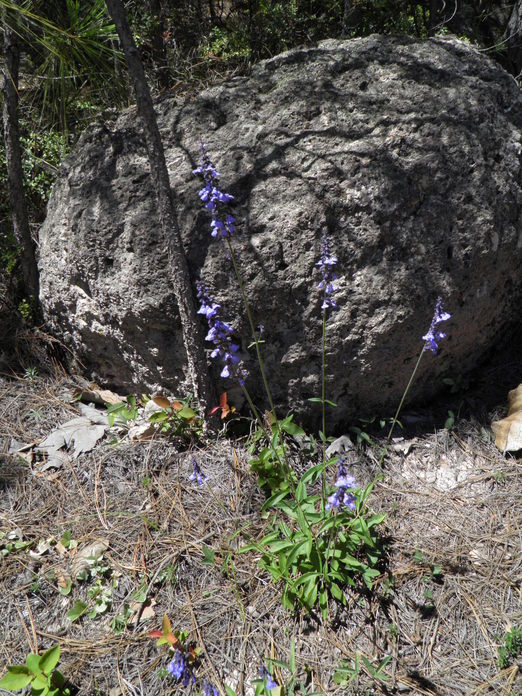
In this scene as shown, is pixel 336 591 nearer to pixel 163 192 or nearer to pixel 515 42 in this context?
pixel 163 192

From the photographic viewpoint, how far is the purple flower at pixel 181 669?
2086mm

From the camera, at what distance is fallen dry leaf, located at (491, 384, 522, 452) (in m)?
2.72

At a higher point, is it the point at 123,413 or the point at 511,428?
the point at 123,413

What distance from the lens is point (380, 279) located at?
8.82 ft

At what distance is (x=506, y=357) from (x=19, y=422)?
3148 mm

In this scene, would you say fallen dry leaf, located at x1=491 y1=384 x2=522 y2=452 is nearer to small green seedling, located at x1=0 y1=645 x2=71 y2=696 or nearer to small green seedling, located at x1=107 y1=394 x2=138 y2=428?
small green seedling, located at x1=107 y1=394 x2=138 y2=428

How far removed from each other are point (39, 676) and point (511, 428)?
2501mm

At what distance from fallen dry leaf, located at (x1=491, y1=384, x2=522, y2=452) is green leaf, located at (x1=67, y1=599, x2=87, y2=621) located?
2242mm

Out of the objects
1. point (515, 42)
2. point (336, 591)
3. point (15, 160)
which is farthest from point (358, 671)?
point (515, 42)

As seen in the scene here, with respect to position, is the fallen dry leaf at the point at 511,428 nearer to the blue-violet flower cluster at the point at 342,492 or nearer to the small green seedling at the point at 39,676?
the blue-violet flower cluster at the point at 342,492

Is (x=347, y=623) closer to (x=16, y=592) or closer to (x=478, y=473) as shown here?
(x=478, y=473)

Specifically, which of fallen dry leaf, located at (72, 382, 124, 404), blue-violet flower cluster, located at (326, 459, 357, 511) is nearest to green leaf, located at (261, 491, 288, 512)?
blue-violet flower cluster, located at (326, 459, 357, 511)

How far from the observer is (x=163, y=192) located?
2.63 meters

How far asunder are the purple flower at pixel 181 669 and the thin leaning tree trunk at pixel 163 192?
4.53 feet
